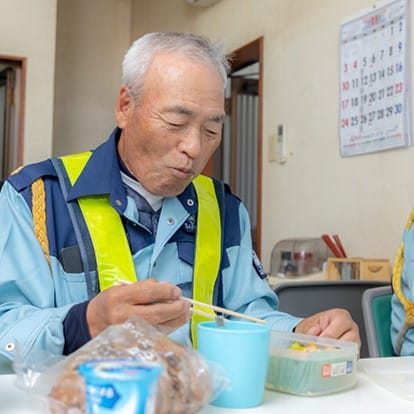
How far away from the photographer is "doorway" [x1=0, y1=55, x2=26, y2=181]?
14.0ft

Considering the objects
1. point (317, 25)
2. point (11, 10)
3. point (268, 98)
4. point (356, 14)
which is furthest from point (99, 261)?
point (11, 10)

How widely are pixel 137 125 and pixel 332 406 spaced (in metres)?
0.70

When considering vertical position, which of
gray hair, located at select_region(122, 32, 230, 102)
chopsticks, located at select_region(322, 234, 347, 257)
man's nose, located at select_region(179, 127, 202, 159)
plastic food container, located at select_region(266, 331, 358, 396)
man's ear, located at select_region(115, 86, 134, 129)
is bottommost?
plastic food container, located at select_region(266, 331, 358, 396)

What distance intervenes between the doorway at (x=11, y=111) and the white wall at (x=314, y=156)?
1.47 metres

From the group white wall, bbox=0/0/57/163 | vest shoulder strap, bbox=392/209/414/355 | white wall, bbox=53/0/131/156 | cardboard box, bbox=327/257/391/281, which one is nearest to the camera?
vest shoulder strap, bbox=392/209/414/355

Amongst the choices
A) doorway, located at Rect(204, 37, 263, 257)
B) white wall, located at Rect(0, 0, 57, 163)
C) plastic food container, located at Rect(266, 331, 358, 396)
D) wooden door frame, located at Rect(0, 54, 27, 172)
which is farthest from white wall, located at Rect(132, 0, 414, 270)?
plastic food container, located at Rect(266, 331, 358, 396)

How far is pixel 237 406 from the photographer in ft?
2.64

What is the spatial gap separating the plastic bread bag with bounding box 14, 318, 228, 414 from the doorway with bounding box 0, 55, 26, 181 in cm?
368

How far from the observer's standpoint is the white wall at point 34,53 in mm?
4242

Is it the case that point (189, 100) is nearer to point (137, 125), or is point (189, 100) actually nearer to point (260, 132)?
point (137, 125)

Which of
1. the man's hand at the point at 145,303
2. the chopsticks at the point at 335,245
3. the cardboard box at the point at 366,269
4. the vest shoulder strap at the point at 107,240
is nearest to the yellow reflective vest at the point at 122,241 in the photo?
the vest shoulder strap at the point at 107,240

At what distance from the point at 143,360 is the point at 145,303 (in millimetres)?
205

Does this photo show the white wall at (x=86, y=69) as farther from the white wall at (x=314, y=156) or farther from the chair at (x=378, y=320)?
the chair at (x=378, y=320)

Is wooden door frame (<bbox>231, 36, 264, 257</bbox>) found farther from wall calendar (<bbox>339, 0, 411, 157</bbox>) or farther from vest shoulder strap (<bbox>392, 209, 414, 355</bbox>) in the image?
vest shoulder strap (<bbox>392, 209, 414, 355</bbox>)
